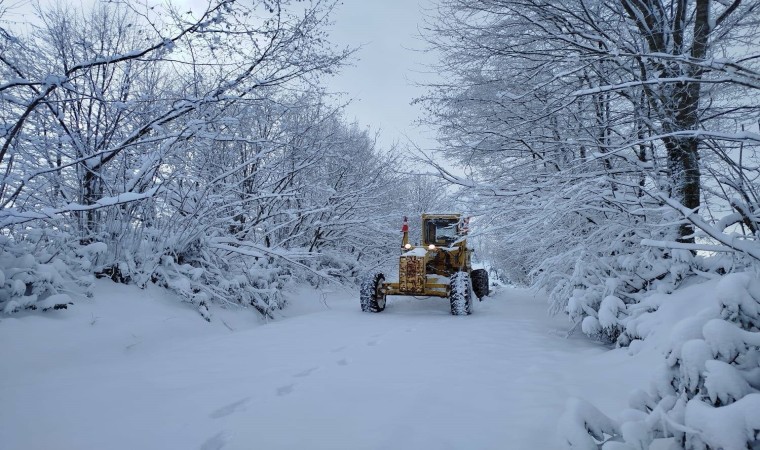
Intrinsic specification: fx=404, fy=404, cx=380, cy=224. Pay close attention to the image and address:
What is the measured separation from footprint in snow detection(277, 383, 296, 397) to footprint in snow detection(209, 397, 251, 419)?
23 centimetres

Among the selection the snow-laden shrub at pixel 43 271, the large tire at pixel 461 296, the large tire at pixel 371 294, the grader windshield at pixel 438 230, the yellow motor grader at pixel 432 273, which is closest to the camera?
the snow-laden shrub at pixel 43 271

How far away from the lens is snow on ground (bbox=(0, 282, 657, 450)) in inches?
85.6

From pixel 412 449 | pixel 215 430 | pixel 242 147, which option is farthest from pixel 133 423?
pixel 242 147

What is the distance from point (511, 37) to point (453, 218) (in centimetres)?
459

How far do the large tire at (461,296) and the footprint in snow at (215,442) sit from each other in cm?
588

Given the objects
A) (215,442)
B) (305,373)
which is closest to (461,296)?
(305,373)

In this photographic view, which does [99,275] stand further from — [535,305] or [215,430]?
[535,305]

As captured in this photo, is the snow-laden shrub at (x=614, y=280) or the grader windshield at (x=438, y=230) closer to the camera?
Answer: the snow-laden shrub at (x=614, y=280)

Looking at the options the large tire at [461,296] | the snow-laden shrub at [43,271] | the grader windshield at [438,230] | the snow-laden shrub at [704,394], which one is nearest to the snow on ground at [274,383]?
the snow-laden shrub at [43,271]

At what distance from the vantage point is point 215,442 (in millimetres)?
2086

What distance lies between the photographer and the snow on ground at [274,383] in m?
2.17

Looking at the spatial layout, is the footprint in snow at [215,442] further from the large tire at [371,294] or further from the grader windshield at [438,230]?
the grader windshield at [438,230]

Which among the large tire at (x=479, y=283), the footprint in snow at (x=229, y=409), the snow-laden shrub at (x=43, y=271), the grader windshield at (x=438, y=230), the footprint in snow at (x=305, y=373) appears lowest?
the large tire at (x=479, y=283)

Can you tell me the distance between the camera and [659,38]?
15.8ft
